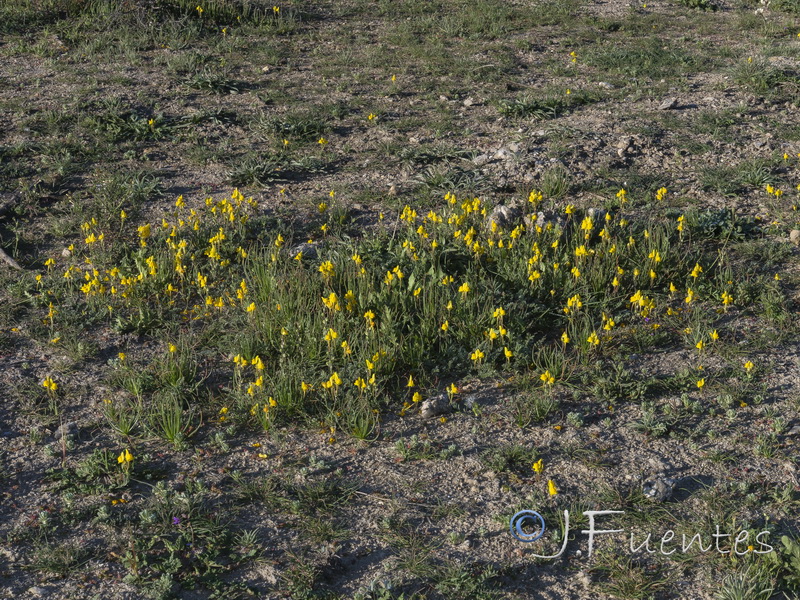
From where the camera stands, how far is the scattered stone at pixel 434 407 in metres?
5.00

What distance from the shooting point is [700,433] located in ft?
15.8

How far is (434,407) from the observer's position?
5.01 meters

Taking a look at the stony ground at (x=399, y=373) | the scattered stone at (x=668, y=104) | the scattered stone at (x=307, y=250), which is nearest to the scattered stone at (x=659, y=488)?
the stony ground at (x=399, y=373)

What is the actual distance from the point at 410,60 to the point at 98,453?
760 cm

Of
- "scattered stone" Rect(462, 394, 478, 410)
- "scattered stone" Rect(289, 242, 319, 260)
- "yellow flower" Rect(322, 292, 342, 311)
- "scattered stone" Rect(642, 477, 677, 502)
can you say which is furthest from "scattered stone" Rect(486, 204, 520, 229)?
"scattered stone" Rect(642, 477, 677, 502)

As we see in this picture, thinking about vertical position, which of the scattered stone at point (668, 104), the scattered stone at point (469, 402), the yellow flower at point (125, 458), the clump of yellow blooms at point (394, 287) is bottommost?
the scattered stone at point (469, 402)

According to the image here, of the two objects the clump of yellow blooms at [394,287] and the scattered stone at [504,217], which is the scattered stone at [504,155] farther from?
the scattered stone at [504,217]

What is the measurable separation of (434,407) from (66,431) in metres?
2.14

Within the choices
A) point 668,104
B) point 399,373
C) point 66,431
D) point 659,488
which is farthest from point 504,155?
point 66,431

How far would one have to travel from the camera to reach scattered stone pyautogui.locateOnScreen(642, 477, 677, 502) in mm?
4344

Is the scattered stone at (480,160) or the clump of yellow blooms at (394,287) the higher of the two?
the scattered stone at (480,160)

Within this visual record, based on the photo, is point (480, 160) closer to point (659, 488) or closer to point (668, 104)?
point (668, 104)

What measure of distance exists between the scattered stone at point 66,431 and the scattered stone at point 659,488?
3206 mm

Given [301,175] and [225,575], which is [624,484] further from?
[301,175]
